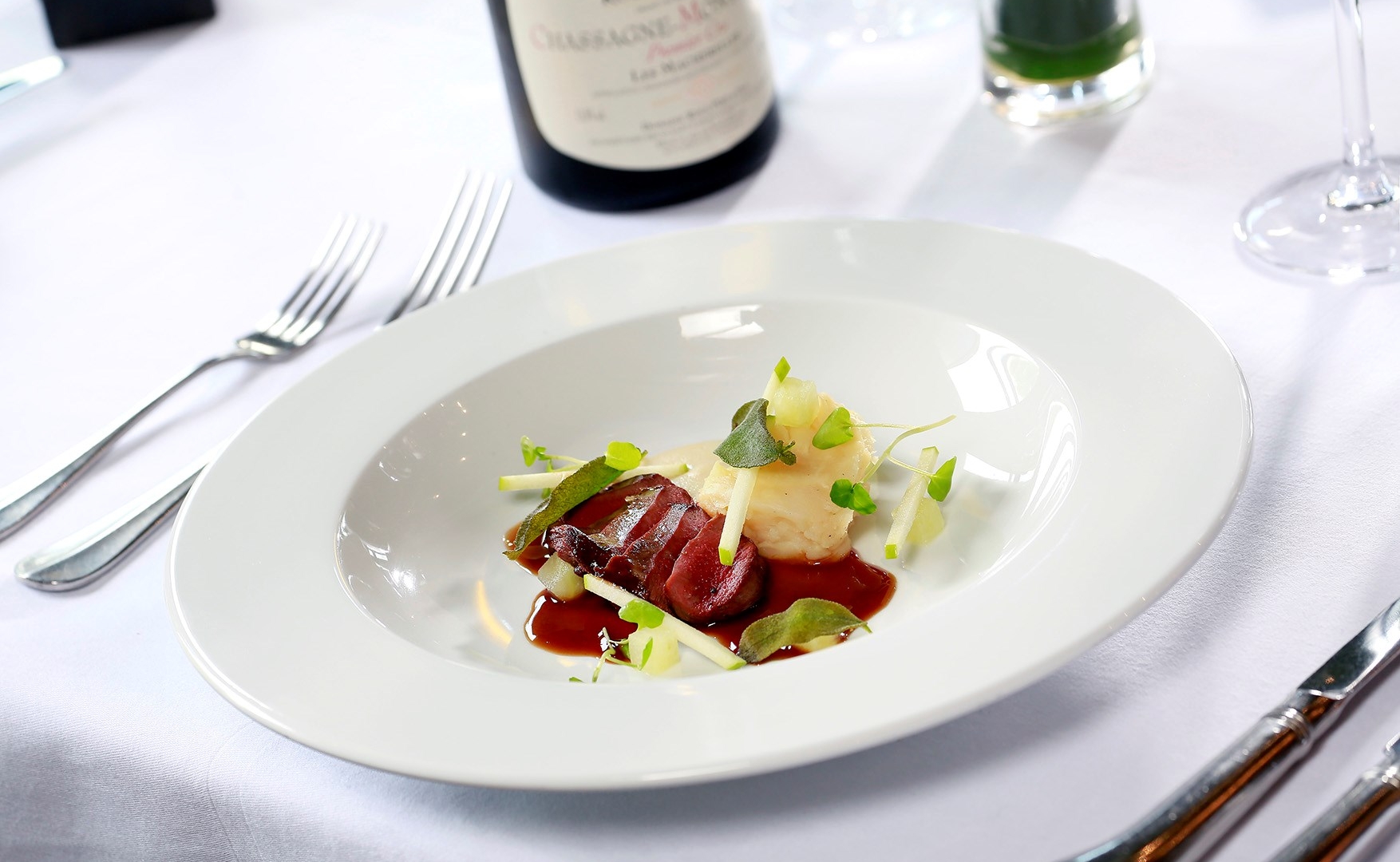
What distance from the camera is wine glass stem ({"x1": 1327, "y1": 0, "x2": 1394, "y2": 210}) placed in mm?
792

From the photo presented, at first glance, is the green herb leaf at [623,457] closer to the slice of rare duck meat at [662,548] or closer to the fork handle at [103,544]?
the slice of rare duck meat at [662,548]

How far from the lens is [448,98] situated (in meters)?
1.42

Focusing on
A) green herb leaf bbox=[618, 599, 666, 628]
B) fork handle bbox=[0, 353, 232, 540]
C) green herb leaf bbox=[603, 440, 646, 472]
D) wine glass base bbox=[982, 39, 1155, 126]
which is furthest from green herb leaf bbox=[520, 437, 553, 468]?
wine glass base bbox=[982, 39, 1155, 126]

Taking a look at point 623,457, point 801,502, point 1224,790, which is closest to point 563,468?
point 623,457

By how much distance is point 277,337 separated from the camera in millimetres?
1013

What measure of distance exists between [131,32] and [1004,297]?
1.49 meters

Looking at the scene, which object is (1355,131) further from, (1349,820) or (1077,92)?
(1349,820)

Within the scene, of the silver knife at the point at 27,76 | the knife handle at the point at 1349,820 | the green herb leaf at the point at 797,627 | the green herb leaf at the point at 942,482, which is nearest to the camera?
the knife handle at the point at 1349,820

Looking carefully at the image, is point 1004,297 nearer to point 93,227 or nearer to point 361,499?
point 361,499

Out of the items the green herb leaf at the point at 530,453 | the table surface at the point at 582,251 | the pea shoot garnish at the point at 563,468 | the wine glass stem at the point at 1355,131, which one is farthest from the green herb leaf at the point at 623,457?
the wine glass stem at the point at 1355,131

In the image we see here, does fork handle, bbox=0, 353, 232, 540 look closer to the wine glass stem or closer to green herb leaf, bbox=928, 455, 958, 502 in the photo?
green herb leaf, bbox=928, 455, 958, 502

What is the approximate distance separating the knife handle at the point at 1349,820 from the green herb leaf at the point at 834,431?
0.30 meters

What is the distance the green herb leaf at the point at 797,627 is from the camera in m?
0.58

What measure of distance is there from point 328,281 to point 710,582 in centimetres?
62
